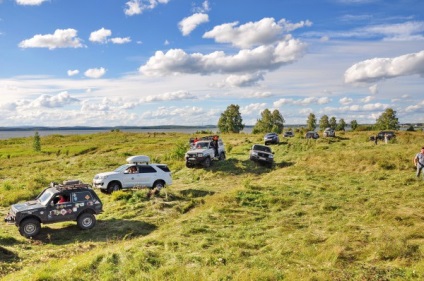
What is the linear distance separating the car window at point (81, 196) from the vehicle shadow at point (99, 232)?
1263 mm

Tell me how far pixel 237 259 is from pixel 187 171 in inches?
736

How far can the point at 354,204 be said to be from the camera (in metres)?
16.3

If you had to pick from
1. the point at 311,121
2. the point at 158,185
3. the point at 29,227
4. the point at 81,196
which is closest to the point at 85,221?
the point at 81,196

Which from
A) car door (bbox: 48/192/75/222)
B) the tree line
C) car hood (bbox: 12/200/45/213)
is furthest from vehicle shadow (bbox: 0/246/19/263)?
the tree line

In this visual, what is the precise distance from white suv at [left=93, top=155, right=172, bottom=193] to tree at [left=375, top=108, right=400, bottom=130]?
11890 centimetres

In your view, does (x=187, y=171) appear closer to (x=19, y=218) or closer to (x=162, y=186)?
(x=162, y=186)

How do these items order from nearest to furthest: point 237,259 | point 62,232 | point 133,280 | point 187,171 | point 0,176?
point 133,280 → point 237,259 → point 62,232 → point 187,171 → point 0,176

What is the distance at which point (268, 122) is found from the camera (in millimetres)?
134875

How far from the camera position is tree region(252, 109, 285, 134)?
134125 mm

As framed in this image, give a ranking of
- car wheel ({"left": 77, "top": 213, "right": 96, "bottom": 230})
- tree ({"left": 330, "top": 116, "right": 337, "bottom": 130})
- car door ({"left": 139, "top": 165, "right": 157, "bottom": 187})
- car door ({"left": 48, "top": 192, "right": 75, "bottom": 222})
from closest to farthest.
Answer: car door ({"left": 48, "top": 192, "right": 75, "bottom": 222})
car wheel ({"left": 77, "top": 213, "right": 96, "bottom": 230})
car door ({"left": 139, "top": 165, "right": 157, "bottom": 187})
tree ({"left": 330, "top": 116, "right": 337, "bottom": 130})

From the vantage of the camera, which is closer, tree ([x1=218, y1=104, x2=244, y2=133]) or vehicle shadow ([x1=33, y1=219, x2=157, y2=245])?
vehicle shadow ([x1=33, y1=219, x2=157, y2=245])

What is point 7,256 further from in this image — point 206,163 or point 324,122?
point 324,122

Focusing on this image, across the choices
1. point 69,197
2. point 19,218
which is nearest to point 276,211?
point 69,197

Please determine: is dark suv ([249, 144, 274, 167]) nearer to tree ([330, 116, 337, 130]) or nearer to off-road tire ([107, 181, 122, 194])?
off-road tire ([107, 181, 122, 194])
